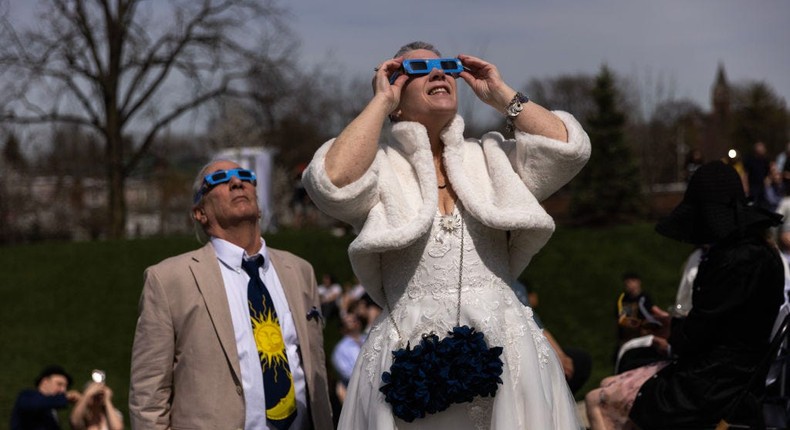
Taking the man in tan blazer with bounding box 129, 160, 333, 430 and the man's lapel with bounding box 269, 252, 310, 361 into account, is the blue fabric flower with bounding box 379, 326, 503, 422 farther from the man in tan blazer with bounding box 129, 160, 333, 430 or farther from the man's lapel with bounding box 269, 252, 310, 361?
the man's lapel with bounding box 269, 252, 310, 361

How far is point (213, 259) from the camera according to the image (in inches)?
195

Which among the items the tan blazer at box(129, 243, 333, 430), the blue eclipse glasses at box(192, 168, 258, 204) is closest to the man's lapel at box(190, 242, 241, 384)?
the tan blazer at box(129, 243, 333, 430)

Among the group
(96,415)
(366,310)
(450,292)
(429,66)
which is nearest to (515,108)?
(429,66)

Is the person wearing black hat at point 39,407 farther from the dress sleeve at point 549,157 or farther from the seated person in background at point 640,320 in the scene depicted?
the dress sleeve at point 549,157

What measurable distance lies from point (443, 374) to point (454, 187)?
27.2 inches

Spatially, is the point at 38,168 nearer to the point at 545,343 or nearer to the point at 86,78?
the point at 86,78

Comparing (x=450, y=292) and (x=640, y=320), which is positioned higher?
(x=450, y=292)

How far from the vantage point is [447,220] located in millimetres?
3934

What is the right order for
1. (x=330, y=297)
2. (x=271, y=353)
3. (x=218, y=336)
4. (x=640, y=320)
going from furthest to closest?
(x=330, y=297) → (x=640, y=320) → (x=271, y=353) → (x=218, y=336)

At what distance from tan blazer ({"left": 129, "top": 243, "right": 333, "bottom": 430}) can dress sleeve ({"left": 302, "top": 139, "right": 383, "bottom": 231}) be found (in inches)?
44.3

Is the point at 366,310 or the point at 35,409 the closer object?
the point at 35,409

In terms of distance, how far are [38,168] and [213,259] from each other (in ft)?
134

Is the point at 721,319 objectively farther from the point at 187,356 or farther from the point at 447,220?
the point at 187,356

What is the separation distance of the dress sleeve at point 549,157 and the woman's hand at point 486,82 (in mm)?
139
